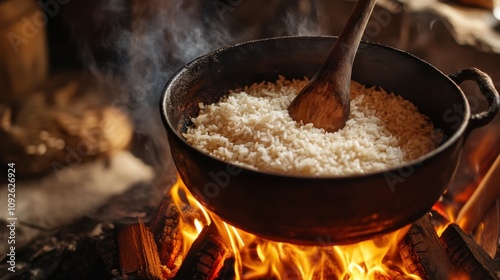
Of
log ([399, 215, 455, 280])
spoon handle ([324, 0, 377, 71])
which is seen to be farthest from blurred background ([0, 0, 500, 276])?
spoon handle ([324, 0, 377, 71])

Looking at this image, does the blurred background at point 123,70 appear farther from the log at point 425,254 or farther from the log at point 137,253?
the log at point 425,254

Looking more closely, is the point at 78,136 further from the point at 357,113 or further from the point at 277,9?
the point at 357,113

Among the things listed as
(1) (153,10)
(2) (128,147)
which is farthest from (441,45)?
(2) (128,147)

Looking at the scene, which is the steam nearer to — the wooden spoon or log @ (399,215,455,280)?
the wooden spoon

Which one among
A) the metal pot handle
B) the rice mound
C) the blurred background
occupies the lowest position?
the blurred background

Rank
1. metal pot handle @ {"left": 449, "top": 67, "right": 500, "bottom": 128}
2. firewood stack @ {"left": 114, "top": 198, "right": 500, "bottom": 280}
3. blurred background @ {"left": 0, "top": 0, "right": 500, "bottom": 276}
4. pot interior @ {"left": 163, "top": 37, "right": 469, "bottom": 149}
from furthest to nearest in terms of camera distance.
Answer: blurred background @ {"left": 0, "top": 0, "right": 500, "bottom": 276} < firewood stack @ {"left": 114, "top": 198, "right": 500, "bottom": 280} < pot interior @ {"left": 163, "top": 37, "right": 469, "bottom": 149} < metal pot handle @ {"left": 449, "top": 67, "right": 500, "bottom": 128}

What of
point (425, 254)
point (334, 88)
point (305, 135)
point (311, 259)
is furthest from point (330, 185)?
point (425, 254)
